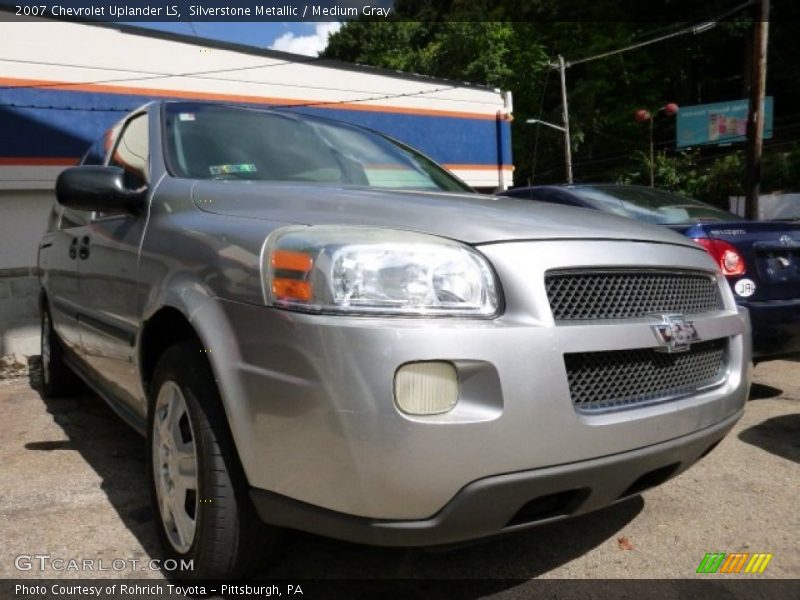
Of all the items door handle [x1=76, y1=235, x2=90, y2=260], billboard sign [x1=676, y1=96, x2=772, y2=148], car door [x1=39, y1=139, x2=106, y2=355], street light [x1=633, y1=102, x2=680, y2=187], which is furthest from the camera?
billboard sign [x1=676, y1=96, x2=772, y2=148]

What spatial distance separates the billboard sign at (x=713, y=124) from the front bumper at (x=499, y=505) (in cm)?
3668

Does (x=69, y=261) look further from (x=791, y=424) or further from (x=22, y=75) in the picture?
(x=22, y=75)

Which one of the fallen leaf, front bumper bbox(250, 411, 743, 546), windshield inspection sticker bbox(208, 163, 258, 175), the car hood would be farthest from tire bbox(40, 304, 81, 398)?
the fallen leaf

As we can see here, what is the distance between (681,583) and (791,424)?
6.84 ft

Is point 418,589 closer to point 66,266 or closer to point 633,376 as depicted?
point 633,376

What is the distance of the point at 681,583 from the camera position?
7.09ft

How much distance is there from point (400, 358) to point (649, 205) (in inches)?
152

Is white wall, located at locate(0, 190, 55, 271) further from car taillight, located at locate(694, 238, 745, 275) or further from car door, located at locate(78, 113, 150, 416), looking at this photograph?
car taillight, located at locate(694, 238, 745, 275)

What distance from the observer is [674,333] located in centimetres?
198

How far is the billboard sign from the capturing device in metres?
34.2

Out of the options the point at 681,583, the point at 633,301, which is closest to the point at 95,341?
the point at 633,301

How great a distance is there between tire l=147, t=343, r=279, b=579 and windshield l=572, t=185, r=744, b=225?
3.32m

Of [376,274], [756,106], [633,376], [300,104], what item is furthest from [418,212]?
[300,104]

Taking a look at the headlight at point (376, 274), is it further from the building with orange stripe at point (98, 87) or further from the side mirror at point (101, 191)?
the building with orange stripe at point (98, 87)
